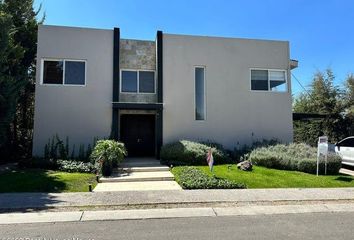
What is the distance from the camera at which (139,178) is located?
508 inches

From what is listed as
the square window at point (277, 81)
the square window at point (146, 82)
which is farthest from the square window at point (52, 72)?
the square window at point (277, 81)

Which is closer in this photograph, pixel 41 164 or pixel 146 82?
pixel 41 164

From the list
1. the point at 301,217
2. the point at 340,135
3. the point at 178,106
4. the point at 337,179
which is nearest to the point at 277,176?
the point at 337,179

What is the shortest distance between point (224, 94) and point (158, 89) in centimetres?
365

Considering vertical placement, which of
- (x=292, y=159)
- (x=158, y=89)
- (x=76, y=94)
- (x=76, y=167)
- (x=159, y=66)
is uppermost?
(x=159, y=66)

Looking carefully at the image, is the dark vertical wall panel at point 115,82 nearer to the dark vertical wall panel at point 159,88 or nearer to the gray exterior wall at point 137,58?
the gray exterior wall at point 137,58

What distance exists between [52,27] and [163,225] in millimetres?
13700

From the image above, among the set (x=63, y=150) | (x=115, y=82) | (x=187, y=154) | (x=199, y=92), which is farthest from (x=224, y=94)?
(x=63, y=150)

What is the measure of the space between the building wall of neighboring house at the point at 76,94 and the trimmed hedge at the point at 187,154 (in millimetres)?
3365

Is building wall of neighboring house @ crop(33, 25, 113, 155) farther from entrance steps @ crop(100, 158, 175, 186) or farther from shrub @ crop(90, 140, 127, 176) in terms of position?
shrub @ crop(90, 140, 127, 176)

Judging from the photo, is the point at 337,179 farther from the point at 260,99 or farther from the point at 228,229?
the point at 228,229

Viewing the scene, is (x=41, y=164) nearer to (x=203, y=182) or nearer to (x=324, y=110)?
(x=203, y=182)

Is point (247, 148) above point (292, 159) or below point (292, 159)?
above

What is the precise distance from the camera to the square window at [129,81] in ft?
59.2
